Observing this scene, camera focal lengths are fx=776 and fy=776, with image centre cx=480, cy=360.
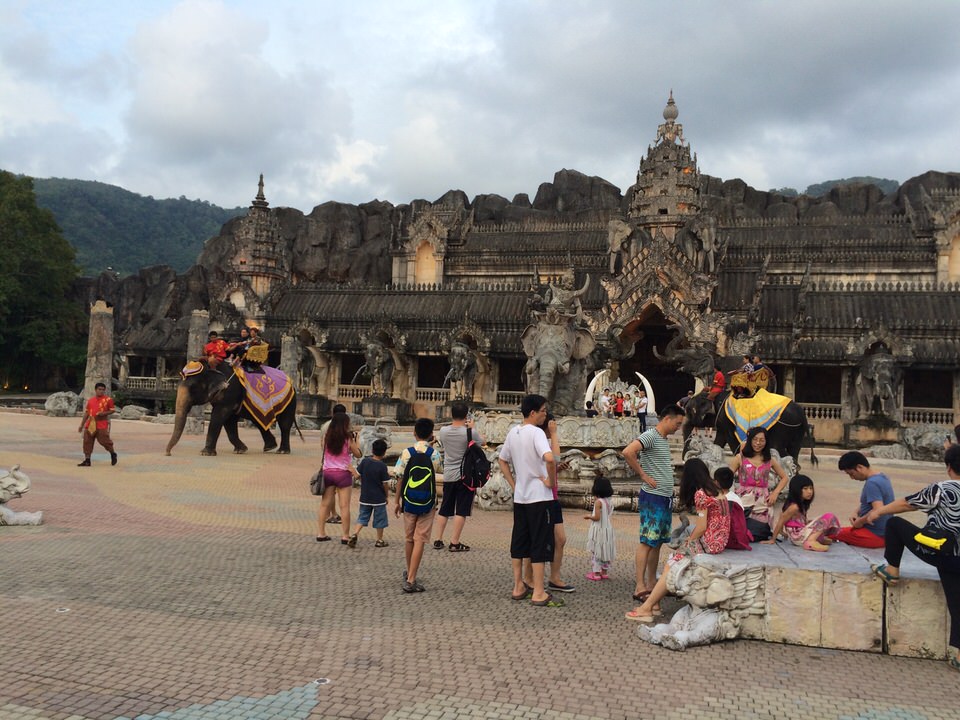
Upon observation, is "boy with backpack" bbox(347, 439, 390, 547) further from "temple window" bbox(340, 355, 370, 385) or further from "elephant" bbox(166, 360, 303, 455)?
"temple window" bbox(340, 355, 370, 385)

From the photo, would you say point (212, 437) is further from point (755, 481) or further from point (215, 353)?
point (755, 481)

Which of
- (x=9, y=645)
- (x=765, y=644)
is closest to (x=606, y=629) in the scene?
(x=765, y=644)

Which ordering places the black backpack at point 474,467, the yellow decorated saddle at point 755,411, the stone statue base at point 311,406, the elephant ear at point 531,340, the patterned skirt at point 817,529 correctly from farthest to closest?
the stone statue base at point 311,406
the elephant ear at point 531,340
the yellow decorated saddle at point 755,411
the black backpack at point 474,467
the patterned skirt at point 817,529

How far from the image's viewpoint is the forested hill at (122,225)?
341ft

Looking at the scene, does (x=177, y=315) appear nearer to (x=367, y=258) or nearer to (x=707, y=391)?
(x=367, y=258)

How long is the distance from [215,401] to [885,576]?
54.1ft

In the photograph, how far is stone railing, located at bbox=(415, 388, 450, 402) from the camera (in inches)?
1380

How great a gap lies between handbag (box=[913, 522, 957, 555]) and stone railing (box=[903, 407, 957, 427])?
86.8 feet

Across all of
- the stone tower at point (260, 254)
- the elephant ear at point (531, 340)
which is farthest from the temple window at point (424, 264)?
the elephant ear at point (531, 340)

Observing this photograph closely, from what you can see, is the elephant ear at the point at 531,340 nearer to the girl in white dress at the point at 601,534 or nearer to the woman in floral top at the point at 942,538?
the girl in white dress at the point at 601,534

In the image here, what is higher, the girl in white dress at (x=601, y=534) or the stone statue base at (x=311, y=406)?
the stone statue base at (x=311, y=406)

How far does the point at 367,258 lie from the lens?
5747cm

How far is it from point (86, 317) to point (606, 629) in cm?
6006

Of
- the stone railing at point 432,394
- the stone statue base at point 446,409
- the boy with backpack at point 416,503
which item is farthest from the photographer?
the stone railing at point 432,394
